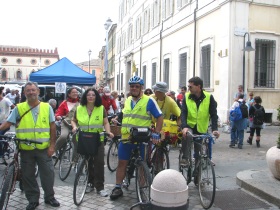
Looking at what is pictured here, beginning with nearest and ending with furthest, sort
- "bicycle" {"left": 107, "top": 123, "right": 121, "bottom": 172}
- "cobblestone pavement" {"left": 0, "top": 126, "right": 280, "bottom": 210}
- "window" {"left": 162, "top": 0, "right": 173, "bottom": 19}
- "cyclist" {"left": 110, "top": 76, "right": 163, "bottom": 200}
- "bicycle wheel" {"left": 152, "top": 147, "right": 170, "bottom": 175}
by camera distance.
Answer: "cobblestone pavement" {"left": 0, "top": 126, "right": 280, "bottom": 210} < "cyclist" {"left": 110, "top": 76, "right": 163, "bottom": 200} < "bicycle wheel" {"left": 152, "top": 147, "right": 170, "bottom": 175} < "bicycle" {"left": 107, "top": 123, "right": 121, "bottom": 172} < "window" {"left": 162, "top": 0, "right": 173, "bottom": 19}

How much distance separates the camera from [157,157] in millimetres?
6262

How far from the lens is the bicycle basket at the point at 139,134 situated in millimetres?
5211

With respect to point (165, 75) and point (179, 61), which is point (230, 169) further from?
point (165, 75)

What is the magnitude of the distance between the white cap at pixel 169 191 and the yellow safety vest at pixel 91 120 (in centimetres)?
214

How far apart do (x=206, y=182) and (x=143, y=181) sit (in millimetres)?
981

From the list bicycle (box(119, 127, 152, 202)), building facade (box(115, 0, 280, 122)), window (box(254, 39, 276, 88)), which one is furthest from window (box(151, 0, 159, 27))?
bicycle (box(119, 127, 152, 202))

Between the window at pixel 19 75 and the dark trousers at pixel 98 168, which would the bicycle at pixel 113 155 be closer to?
the dark trousers at pixel 98 168

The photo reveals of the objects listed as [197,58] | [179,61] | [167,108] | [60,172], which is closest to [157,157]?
[167,108]

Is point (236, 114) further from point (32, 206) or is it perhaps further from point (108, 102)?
point (32, 206)

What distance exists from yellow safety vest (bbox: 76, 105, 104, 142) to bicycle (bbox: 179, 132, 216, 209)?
57.7 inches

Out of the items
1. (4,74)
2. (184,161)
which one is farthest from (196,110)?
(4,74)

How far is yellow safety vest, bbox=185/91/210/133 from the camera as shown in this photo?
5984 millimetres

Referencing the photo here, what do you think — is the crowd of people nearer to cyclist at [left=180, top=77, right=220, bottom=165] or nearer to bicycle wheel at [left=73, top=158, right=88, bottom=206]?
cyclist at [left=180, top=77, right=220, bottom=165]

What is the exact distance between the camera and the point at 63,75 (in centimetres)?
1326
